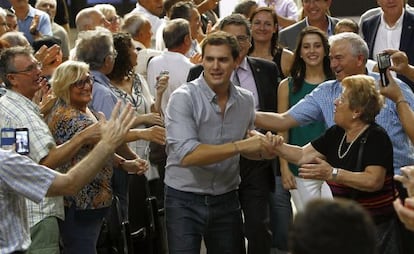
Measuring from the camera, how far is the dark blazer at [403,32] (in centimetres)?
864


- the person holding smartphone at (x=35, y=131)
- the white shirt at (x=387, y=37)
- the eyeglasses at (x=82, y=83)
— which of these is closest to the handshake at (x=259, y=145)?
the person holding smartphone at (x=35, y=131)

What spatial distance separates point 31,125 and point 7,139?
0.33m

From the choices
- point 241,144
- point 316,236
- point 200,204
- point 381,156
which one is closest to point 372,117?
point 381,156

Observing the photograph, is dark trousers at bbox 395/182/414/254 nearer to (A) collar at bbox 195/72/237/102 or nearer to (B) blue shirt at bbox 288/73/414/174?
(B) blue shirt at bbox 288/73/414/174

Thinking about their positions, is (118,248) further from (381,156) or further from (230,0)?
(230,0)

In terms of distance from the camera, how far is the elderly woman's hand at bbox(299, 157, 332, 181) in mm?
5762

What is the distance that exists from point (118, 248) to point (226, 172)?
103 cm

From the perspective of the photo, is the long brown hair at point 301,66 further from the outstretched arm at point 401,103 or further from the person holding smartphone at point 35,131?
the person holding smartphone at point 35,131

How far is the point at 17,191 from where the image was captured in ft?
16.7

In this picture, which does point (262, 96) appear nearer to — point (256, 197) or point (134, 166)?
point (256, 197)

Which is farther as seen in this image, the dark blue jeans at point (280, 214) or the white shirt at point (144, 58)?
the white shirt at point (144, 58)

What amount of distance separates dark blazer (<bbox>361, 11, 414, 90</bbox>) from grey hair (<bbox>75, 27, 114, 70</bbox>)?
2.48 m

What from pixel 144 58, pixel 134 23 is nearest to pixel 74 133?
pixel 144 58

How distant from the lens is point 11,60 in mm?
6078
